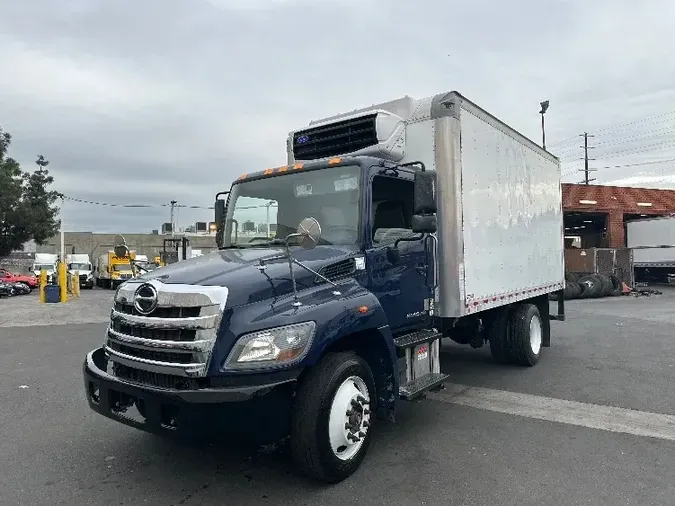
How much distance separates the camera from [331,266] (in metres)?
4.17

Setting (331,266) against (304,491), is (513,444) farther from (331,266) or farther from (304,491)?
(331,266)

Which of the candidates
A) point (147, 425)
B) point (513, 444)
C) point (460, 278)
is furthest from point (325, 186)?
point (513, 444)

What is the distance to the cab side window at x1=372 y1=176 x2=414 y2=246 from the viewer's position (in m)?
4.73

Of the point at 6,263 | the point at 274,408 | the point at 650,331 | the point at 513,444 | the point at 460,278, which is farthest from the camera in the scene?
the point at 6,263

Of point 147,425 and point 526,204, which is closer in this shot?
point 147,425

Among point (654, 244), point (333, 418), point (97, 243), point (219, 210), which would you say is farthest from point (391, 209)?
point (97, 243)

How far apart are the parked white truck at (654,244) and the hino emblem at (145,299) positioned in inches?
1099

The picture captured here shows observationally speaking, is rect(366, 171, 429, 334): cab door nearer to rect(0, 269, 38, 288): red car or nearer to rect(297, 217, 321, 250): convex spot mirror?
rect(297, 217, 321, 250): convex spot mirror

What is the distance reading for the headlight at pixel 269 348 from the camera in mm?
3387

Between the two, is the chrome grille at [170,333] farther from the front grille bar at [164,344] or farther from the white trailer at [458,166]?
the white trailer at [458,166]

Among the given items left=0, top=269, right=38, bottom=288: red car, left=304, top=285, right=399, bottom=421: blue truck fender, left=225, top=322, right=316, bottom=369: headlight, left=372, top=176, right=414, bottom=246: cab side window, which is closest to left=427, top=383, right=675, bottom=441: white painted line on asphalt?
left=304, top=285, right=399, bottom=421: blue truck fender

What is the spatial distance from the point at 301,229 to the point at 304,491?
1.85 metres

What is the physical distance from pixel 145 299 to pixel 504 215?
477 centimetres

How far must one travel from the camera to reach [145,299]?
3.64 metres
